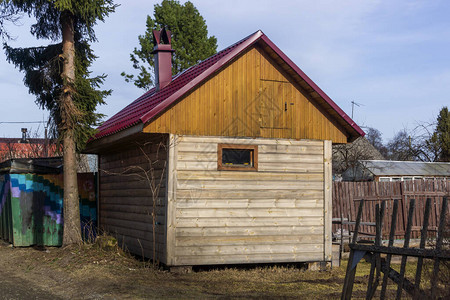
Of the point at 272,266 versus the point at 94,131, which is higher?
the point at 94,131

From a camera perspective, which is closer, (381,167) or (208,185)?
(208,185)

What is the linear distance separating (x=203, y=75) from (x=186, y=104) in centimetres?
73

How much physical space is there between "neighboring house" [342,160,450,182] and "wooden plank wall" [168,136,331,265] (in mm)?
16951

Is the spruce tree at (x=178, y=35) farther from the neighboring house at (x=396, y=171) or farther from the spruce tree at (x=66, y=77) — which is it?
the spruce tree at (x=66, y=77)

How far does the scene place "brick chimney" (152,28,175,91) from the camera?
16.1 meters

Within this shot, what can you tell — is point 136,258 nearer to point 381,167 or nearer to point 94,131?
point 94,131

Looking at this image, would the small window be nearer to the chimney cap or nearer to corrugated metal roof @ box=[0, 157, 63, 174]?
the chimney cap

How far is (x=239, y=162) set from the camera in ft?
42.8

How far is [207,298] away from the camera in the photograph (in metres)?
9.51

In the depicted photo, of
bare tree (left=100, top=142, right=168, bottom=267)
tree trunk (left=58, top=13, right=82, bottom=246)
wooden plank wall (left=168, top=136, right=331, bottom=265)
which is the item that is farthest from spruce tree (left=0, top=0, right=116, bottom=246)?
wooden plank wall (left=168, top=136, right=331, bottom=265)

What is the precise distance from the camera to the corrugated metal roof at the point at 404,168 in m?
30.6

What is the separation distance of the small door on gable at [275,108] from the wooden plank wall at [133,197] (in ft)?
7.98

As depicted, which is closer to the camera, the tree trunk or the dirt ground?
the dirt ground

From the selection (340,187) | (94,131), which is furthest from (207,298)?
(340,187)
